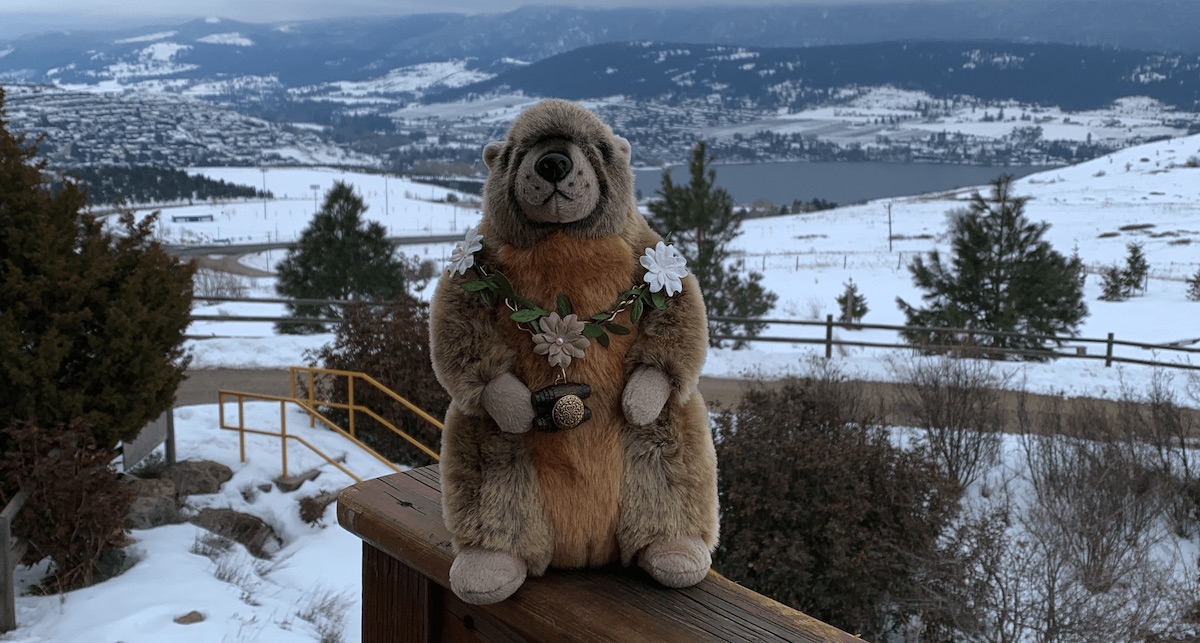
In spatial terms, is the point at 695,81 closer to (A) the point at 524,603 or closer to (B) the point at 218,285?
(B) the point at 218,285

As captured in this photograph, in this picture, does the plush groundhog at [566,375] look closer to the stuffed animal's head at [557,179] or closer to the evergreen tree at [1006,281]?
the stuffed animal's head at [557,179]

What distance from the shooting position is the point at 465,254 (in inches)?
72.5

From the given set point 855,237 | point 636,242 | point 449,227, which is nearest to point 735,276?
point 636,242

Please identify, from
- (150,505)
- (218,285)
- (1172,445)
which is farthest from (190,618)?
(218,285)

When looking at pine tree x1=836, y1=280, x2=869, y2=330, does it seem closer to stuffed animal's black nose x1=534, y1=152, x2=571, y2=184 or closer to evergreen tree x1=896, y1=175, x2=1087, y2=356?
evergreen tree x1=896, y1=175, x2=1087, y2=356

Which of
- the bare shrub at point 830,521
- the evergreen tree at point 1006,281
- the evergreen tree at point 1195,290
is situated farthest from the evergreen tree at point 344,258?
the evergreen tree at point 1195,290

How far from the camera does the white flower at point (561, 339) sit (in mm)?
1744

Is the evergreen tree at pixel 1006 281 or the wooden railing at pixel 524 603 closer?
the wooden railing at pixel 524 603

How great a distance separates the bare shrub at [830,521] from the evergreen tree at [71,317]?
17.5 ft

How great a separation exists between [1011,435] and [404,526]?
1282cm

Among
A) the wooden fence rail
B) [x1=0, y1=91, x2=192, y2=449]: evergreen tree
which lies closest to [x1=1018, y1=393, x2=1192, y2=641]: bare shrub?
the wooden fence rail

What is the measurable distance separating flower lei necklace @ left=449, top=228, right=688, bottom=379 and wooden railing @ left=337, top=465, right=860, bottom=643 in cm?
44

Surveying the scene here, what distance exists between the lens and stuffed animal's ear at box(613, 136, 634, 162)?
1952mm

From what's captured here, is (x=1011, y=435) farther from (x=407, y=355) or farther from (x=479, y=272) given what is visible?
(x=479, y=272)
